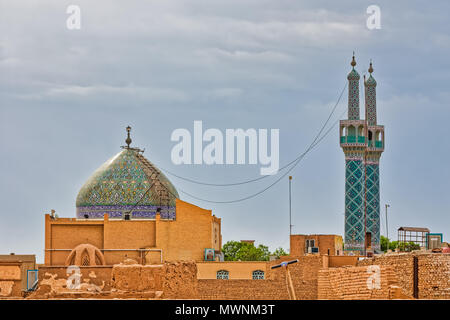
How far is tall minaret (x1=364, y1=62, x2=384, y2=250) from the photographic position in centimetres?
6228

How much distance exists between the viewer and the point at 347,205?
62.0m

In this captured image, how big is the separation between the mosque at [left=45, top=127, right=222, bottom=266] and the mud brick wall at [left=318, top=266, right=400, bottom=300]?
18842 millimetres

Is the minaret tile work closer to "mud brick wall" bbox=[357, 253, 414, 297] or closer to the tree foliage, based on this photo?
the tree foliage

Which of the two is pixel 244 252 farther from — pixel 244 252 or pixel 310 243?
pixel 310 243

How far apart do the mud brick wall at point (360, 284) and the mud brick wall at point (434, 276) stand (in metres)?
3.40

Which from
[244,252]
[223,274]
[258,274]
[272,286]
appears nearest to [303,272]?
[272,286]

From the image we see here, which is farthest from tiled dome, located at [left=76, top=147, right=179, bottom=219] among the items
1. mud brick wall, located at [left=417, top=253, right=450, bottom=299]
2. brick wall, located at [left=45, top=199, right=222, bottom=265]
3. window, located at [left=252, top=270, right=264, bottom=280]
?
mud brick wall, located at [left=417, top=253, right=450, bottom=299]

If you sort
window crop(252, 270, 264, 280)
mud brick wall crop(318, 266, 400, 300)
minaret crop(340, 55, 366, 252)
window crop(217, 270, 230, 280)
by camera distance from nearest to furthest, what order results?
mud brick wall crop(318, 266, 400, 300) → window crop(252, 270, 264, 280) → window crop(217, 270, 230, 280) → minaret crop(340, 55, 366, 252)

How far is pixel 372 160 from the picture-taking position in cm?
6381

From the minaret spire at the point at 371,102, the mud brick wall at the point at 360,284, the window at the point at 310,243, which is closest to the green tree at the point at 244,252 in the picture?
the window at the point at 310,243

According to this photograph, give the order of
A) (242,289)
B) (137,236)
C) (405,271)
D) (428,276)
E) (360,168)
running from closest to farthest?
(428,276) → (405,271) → (242,289) → (137,236) → (360,168)

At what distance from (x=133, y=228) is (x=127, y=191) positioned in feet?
10.5

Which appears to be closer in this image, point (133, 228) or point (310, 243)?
point (133, 228)
